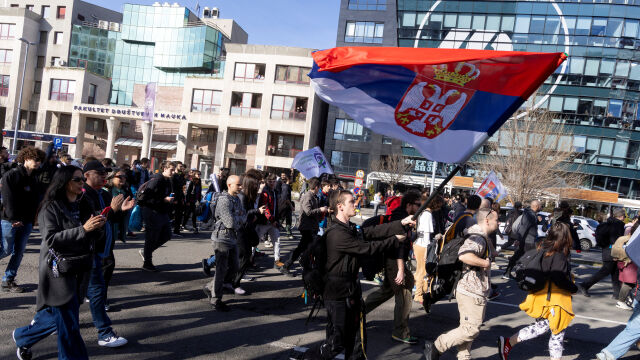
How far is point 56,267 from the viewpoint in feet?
11.2

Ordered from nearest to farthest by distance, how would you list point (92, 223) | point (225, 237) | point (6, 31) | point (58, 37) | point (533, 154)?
point (92, 223)
point (225, 237)
point (533, 154)
point (6, 31)
point (58, 37)

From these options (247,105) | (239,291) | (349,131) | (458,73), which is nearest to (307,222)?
(239,291)

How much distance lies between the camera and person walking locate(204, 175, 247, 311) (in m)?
5.64

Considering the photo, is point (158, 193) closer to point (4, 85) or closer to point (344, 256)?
point (344, 256)

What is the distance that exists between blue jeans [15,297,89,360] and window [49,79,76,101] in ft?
157

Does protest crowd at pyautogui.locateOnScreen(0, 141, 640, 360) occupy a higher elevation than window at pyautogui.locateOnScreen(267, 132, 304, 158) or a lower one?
lower

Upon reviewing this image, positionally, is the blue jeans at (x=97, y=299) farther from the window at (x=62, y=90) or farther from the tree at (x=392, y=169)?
the window at (x=62, y=90)

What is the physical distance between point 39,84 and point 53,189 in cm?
5319

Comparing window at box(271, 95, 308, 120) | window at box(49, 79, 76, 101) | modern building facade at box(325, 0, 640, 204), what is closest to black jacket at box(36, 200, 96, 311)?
window at box(271, 95, 308, 120)

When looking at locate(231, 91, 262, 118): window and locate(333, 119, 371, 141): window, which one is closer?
locate(231, 91, 262, 118): window

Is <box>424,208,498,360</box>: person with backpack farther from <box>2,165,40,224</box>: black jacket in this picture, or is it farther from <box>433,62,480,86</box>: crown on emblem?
<box>2,165,40,224</box>: black jacket

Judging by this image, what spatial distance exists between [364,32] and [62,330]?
155ft

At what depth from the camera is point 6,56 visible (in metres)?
45.2

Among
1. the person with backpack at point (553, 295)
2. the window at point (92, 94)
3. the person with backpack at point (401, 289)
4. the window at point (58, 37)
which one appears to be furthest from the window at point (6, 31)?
the person with backpack at point (553, 295)
